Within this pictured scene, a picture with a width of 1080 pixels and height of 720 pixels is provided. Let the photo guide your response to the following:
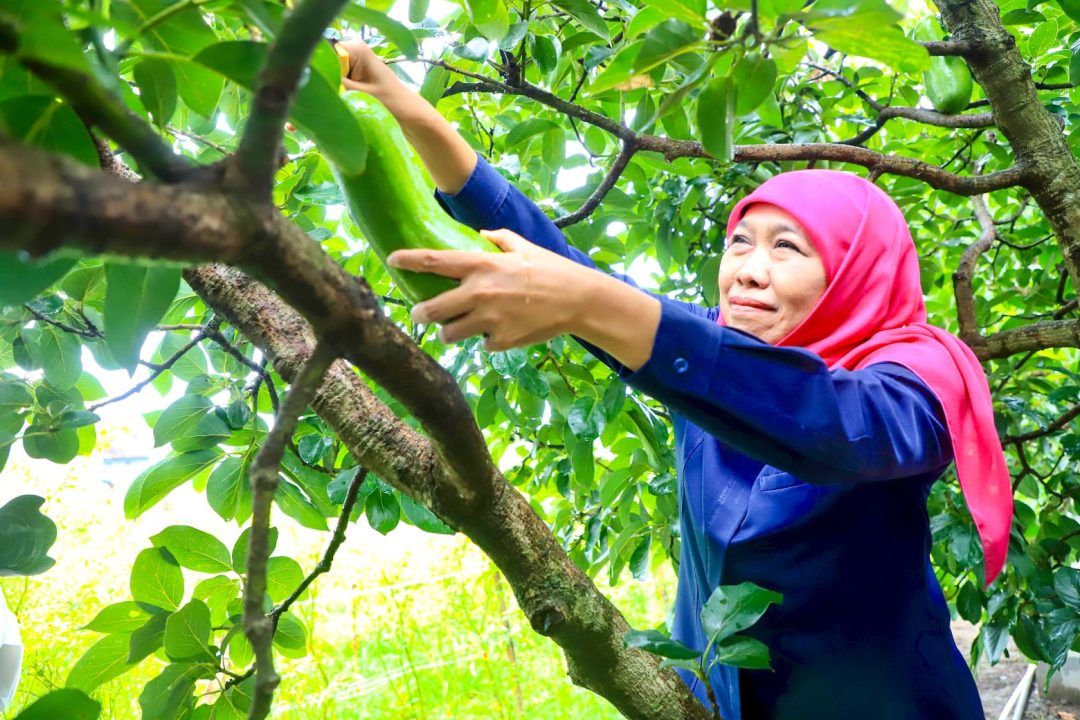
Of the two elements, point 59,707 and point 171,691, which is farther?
point 171,691

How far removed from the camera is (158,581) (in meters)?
0.77

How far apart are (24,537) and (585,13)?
0.68m

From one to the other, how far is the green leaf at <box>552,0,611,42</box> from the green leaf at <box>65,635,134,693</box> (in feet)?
2.32

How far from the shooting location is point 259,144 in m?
0.35

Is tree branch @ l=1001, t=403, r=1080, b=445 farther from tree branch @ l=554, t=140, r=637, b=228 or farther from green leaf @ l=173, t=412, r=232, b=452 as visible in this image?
green leaf @ l=173, t=412, r=232, b=452

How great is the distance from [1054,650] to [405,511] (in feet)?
2.64

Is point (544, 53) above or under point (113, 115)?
above

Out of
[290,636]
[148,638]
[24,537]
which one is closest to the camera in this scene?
[24,537]

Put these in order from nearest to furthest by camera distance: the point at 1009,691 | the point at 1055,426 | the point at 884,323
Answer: the point at 884,323
the point at 1055,426
the point at 1009,691

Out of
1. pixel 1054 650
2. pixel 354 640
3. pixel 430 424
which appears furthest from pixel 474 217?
pixel 354 640

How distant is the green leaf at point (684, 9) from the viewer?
585mm

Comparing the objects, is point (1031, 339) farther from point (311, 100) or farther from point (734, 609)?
point (311, 100)

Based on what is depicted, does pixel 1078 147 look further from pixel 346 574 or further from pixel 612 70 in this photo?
pixel 346 574

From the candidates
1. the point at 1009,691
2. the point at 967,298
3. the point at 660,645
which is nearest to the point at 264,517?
the point at 660,645
